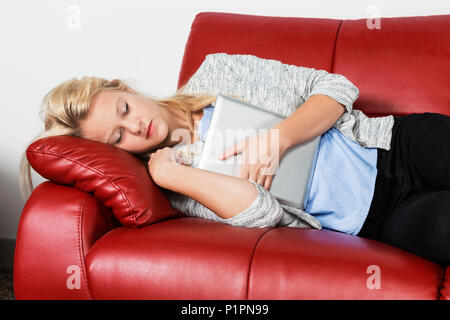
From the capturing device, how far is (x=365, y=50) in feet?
5.01

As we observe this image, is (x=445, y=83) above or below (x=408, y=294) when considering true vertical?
above

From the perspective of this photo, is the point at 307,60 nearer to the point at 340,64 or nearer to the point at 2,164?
the point at 340,64

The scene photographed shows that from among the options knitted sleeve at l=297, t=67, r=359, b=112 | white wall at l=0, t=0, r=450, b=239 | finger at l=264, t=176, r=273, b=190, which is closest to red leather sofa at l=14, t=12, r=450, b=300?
finger at l=264, t=176, r=273, b=190

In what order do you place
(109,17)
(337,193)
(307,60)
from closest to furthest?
(337,193) → (307,60) → (109,17)

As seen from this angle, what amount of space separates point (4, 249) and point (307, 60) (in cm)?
152

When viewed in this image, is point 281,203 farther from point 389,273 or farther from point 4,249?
point 4,249

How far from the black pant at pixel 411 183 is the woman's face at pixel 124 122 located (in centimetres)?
60

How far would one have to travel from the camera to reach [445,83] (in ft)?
4.78

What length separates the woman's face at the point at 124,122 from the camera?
1251mm

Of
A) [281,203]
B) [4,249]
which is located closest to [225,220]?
Answer: [281,203]

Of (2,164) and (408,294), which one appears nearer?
(408,294)

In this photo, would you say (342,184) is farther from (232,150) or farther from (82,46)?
(82,46)

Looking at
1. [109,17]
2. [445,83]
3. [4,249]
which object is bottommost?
[4,249]
